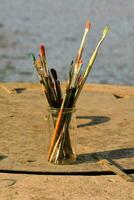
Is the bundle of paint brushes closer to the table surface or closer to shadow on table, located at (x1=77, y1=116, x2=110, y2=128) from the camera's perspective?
the table surface

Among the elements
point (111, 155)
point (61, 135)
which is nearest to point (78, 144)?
point (111, 155)

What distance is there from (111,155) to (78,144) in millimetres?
168

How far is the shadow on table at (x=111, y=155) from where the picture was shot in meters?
2.02

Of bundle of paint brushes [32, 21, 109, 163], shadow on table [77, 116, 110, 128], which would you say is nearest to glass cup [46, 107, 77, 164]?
bundle of paint brushes [32, 21, 109, 163]

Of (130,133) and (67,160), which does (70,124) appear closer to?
(67,160)

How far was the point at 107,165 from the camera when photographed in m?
1.94

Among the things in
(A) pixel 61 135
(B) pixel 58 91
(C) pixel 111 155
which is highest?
(B) pixel 58 91

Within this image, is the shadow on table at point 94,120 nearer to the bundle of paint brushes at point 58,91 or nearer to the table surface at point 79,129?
the table surface at point 79,129

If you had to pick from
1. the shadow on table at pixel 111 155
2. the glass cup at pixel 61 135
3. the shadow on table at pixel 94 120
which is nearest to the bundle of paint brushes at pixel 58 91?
the glass cup at pixel 61 135

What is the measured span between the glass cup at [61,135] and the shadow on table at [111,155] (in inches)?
1.8

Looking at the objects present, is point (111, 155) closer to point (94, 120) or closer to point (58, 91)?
point (58, 91)

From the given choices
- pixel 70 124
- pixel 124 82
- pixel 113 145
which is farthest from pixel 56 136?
pixel 124 82

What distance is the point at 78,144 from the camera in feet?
7.22

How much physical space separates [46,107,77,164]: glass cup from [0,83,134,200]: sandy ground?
32 mm
